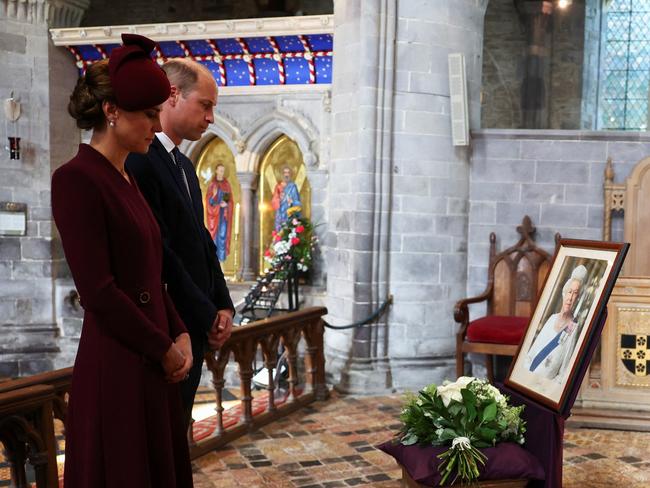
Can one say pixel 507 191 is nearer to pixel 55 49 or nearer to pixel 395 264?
pixel 395 264

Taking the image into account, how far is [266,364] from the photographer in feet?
15.8

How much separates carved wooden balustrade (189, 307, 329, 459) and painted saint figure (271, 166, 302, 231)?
3.22 metres

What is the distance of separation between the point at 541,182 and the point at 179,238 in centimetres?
435

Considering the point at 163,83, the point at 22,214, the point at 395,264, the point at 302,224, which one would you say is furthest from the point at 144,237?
the point at 22,214

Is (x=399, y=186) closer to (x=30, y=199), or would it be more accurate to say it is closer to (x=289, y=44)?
(x=289, y=44)

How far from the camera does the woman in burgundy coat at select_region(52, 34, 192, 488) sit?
172 cm

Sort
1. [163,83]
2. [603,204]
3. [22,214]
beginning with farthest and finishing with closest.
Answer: [22,214] → [603,204] → [163,83]

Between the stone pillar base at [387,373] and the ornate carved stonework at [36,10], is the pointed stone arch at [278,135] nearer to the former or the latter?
the ornate carved stonework at [36,10]

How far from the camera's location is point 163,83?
182cm

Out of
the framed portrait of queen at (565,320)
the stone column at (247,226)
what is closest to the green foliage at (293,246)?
the stone column at (247,226)

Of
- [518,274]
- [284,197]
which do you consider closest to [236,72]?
[284,197]

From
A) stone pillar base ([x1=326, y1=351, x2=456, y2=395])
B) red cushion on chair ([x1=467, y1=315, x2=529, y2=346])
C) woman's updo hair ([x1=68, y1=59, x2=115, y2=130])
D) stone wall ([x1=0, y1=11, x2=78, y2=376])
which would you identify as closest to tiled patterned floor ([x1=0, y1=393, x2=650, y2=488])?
stone pillar base ([x1=326, y1=351, x2=456, y2=395])

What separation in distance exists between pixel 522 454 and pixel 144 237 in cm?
169

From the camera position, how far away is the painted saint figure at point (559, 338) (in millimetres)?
2955
